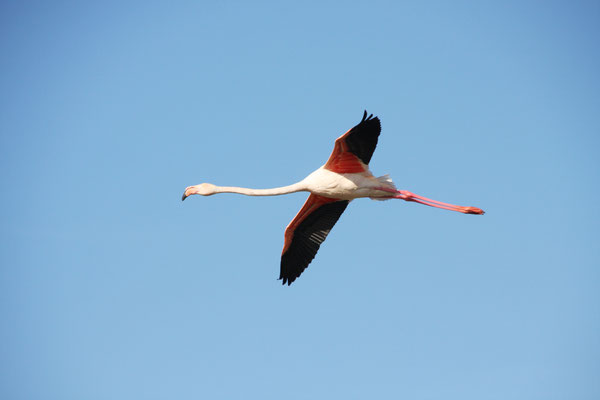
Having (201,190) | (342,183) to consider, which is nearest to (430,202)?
(342,183)

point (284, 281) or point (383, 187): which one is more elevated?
point (383, 187)

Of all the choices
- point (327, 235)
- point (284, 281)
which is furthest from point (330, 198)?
point (284, 281)

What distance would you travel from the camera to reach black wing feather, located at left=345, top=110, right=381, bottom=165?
56.1ft

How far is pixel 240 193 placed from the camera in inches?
725

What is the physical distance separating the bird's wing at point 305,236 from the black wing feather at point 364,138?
197 centimetres

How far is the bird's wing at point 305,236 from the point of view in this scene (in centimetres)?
1961

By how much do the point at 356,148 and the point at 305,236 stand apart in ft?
10.1

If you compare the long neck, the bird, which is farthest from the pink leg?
the long neck

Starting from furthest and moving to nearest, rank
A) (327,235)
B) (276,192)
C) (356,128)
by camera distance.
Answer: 1. (327,235)
2. (276,192)
3. (356,128)

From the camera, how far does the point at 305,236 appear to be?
19.8 meters

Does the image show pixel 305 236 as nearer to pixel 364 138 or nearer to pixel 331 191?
pixel 331 191

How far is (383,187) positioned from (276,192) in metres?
2.45

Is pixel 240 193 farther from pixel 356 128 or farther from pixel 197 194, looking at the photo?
pixel 356 128

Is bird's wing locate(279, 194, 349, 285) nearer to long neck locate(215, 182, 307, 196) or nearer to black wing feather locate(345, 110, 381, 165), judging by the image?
long neck locate(215, 182, 307, 196)
